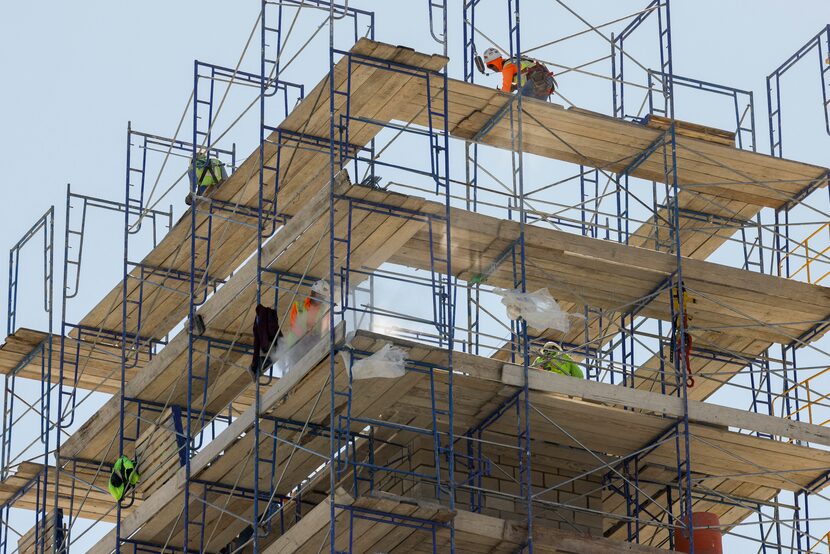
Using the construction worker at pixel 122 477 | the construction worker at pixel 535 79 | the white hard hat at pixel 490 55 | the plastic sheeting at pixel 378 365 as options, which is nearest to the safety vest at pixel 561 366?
the plastic sheeting at pixel 378 365

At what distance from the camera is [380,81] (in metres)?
33.6

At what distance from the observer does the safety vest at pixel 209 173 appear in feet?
120

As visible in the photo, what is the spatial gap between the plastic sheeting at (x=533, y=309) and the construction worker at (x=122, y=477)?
671cm

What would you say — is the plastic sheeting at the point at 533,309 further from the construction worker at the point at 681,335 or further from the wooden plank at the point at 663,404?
the construction worker at the point at 681,335

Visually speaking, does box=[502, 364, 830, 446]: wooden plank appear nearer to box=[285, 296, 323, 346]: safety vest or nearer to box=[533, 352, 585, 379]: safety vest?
box=[533, 352, 585, 379]: safety vest

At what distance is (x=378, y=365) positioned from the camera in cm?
3036

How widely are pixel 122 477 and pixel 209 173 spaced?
4726mm

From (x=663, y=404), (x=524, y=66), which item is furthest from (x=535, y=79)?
(x=663, y=404)

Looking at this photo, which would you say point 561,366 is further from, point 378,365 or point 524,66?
point 524,66

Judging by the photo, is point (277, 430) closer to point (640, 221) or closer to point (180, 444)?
point (180, 444)

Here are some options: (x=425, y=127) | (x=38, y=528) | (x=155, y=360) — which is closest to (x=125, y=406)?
(x=155, y=360)

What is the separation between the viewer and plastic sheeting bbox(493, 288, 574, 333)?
32.9 m

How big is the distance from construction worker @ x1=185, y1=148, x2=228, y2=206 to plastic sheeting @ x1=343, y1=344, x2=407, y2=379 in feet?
22.0

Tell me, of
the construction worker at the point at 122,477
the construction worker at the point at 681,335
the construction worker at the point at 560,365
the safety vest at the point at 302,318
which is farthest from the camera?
the construction worker at the point at 122,477
